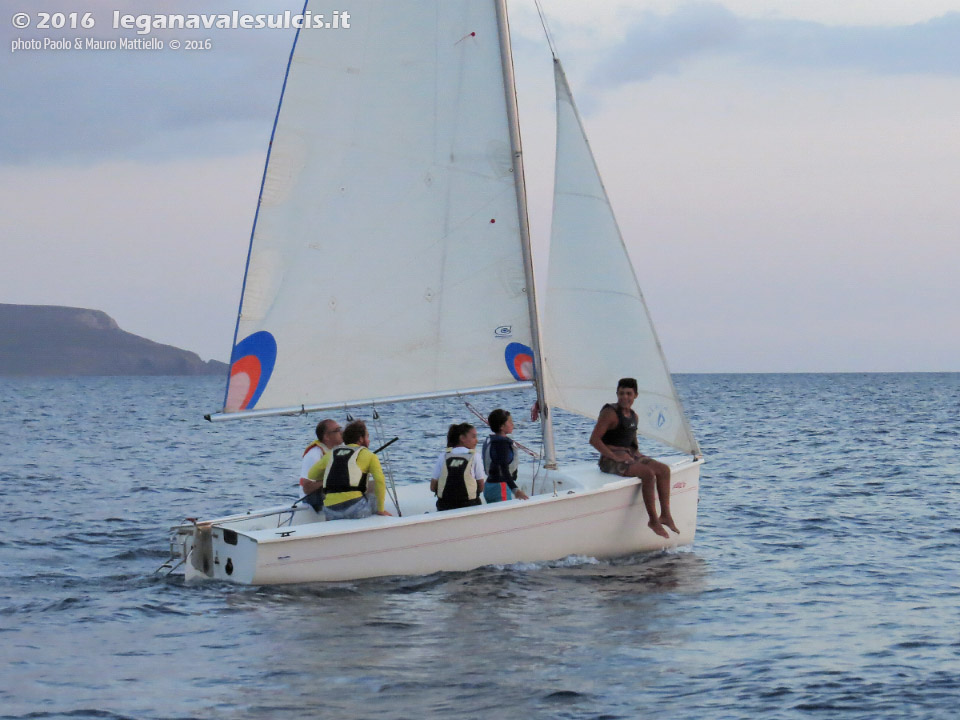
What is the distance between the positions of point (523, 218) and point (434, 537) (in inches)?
140

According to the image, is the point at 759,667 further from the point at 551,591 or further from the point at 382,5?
the point at 382,5

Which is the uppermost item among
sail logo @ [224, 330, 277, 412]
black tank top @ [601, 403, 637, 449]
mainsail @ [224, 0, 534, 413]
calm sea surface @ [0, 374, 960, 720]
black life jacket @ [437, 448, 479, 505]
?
mainsail @ [224, 0, 534, 413]

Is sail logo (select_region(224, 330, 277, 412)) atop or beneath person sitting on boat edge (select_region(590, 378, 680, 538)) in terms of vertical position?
atop

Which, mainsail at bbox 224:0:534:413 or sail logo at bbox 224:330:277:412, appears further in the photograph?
mainsail at bbox 224:0:534:413

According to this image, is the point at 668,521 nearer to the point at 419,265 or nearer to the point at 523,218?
the point at 523,218

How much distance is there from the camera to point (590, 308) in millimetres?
12547

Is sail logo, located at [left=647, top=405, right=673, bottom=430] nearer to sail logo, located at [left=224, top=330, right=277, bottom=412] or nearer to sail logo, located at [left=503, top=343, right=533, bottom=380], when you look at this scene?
sail logo, located at [left=503, top=343, right=533, bottom=380]

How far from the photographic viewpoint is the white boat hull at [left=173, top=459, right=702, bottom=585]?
10281 millimetres

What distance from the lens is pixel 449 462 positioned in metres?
Answer: 11.2

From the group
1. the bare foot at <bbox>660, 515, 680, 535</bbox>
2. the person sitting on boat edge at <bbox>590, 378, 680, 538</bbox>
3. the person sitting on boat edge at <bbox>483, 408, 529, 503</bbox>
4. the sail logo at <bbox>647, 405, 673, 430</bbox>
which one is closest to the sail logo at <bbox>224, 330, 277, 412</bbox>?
the person sitting on boat edge at <bbox>483, 408, 529, 503</bbox>

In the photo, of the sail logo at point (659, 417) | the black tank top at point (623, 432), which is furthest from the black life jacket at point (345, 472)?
the sail logo at point (659, 417)

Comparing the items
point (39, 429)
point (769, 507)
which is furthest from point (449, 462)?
point (39, 429)

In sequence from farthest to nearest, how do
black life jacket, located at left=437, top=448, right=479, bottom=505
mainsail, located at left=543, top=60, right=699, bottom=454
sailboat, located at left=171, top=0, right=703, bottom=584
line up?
mainsail, located at left=543, top=60, right=699, bottom=454 < sailboat, located at left=171, top=0, right=703, bottom=584 < black life jacket, located at left=437, top=448, right=479, bottom=505

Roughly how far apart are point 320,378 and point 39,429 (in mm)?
33244
